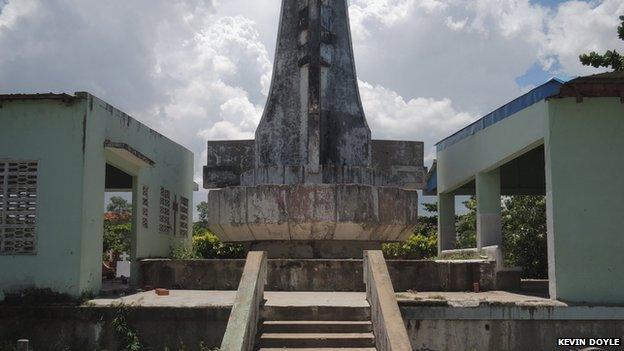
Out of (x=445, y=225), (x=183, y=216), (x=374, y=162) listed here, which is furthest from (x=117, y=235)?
(x=374, y=162)

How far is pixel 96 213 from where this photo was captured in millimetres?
10812

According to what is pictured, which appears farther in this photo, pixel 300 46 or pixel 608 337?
pixel 300 46

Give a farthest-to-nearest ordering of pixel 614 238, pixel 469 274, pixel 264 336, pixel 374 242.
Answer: pixel 374 242 → pixel 469 274 → pixel 614 238 → pixel 264 336

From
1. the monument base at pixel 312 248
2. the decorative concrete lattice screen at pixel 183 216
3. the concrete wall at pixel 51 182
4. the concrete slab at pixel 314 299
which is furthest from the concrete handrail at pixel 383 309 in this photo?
the decorative concrete lattice screen at pixel 183 216

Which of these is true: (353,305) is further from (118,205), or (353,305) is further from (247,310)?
(118,205)

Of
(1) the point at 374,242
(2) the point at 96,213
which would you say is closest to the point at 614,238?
(1) the point at 374,242

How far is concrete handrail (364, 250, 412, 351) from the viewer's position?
7133 mm

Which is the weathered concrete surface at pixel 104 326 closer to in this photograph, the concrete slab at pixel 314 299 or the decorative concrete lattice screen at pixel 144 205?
the concrete slab at pixel 314 299

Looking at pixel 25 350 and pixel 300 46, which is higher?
pixel 300 46

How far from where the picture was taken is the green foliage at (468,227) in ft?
84.3

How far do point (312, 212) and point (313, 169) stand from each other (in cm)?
98

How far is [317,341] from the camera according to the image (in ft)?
27.0

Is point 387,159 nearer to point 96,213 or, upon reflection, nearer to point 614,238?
point 614,238

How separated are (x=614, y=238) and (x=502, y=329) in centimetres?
243
